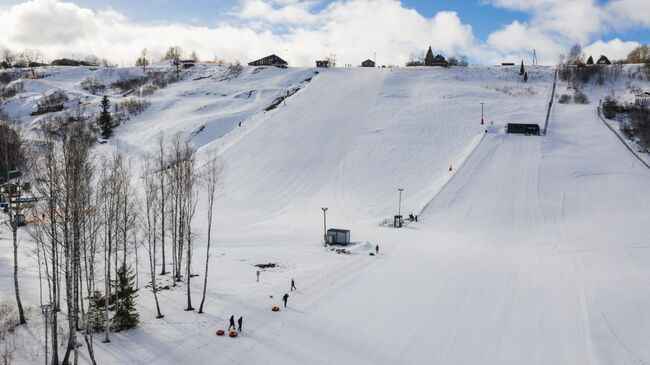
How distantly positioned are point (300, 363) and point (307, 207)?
36.1 metres

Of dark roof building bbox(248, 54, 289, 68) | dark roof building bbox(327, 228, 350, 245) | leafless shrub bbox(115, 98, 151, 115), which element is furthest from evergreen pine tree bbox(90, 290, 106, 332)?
dark roof building bbox(248, 54, 289, 68)

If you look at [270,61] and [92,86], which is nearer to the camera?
[92,86]

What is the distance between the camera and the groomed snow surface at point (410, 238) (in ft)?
78.4

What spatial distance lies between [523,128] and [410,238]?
137ft

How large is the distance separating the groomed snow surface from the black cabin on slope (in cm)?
316

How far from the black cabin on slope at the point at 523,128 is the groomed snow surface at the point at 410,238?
3.16m

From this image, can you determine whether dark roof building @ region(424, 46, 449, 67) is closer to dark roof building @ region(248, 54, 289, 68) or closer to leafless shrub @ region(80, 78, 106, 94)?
dark roof building @ region(248, 54, 289, 68)

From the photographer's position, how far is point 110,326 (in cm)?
2547

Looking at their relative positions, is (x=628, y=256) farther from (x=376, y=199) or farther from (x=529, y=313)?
(x=376, y=199)

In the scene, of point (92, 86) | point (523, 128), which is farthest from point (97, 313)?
point (92, 86)

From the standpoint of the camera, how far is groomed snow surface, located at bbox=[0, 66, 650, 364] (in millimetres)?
23891

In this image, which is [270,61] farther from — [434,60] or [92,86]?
[92,86]

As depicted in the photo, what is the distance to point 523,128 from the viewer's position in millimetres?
74562

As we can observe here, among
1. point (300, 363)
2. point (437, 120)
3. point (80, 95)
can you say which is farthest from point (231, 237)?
point (80, 95)
